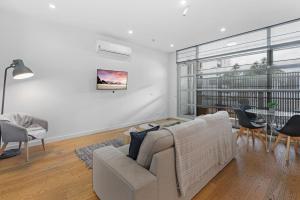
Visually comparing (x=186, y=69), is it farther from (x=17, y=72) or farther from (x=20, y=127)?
(x=20, y=127)

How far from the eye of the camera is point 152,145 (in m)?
1.36

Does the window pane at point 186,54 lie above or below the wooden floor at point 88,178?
above

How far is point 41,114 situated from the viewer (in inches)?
133

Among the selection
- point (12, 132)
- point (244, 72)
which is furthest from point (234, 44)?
point (12, 132)

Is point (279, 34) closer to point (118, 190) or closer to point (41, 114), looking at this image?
point (118, 190)

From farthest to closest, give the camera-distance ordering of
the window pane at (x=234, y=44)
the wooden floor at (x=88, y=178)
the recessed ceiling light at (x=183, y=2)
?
the window pane at (x=234, y=44)
the recessed ceiling light at (x=183, y=2)
the wooden floor at (x=88, y=178)

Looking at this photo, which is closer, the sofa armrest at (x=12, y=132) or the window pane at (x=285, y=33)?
the sofa armrest at (x=12, y=132)

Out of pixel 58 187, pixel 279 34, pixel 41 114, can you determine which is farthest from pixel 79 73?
pixel 279 34

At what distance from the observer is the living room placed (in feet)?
5.37

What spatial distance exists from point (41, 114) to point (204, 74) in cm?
473

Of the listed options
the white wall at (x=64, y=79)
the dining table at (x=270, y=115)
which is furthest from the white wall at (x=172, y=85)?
the dining table at (x=270, y=115)

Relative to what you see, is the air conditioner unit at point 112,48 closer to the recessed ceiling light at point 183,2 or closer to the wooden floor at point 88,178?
the recessed ceiling light at point 183,2

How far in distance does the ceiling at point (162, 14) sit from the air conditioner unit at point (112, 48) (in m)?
0.29

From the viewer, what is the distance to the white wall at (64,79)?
121 inches
